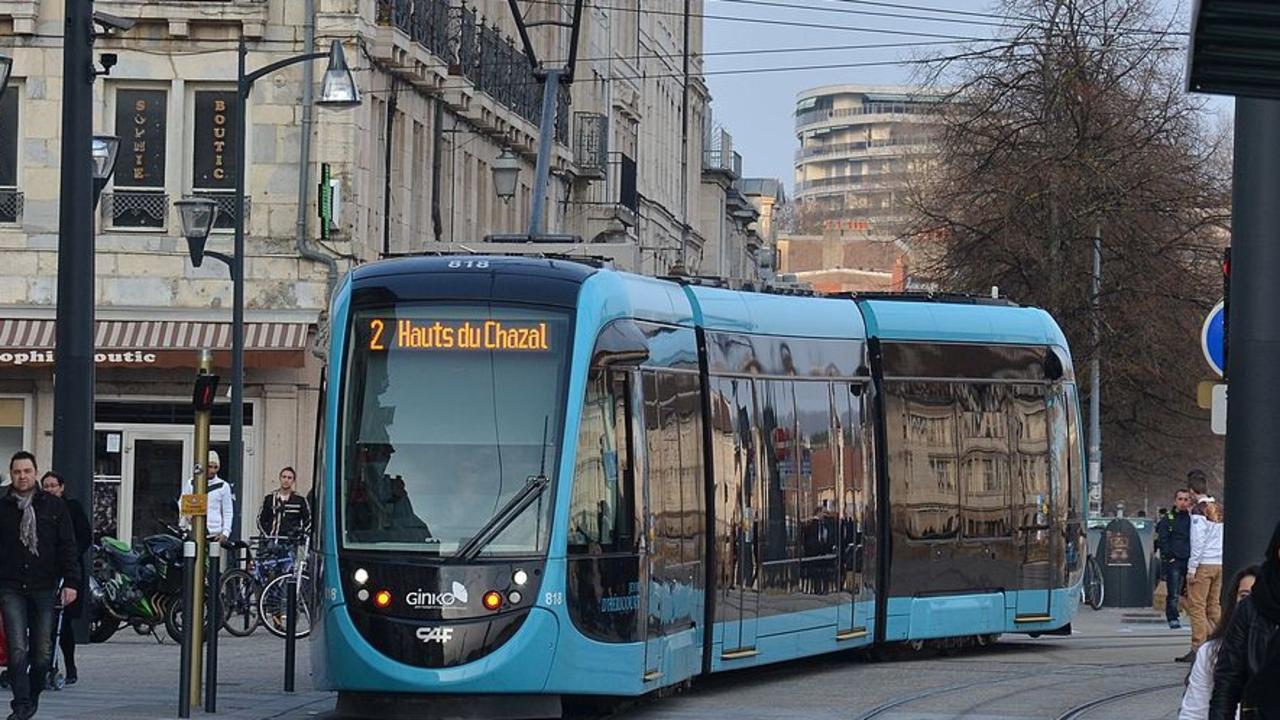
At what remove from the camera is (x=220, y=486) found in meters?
28.1

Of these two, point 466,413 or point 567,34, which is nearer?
point 466,413

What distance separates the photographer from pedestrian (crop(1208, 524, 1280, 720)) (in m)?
8.32

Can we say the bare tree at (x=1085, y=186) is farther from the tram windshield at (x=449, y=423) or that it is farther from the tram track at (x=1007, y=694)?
the tram windshield at (x=449, y=423)

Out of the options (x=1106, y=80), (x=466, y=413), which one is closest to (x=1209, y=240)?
(x=1106, y=80)

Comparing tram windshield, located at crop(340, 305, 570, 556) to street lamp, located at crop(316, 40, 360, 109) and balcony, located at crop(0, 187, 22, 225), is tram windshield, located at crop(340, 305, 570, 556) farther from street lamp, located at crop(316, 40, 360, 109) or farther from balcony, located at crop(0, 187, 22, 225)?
balcony, located at crop(0, 187, 22, 225)

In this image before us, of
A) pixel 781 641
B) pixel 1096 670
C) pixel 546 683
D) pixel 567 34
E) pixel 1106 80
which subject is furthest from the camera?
pixel 567 34

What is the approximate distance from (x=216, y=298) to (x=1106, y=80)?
1785 centimetres

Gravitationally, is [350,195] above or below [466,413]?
above

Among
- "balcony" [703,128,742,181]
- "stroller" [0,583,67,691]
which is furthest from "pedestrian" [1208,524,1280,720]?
"balcony" [703,128,742,181]

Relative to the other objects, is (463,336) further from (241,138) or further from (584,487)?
(241,138)

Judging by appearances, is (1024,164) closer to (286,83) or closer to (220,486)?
(286,83)

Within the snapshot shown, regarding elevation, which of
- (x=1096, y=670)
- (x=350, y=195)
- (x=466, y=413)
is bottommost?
(x=1096, y=670)

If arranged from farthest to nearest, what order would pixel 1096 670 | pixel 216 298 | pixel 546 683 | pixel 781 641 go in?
1. pixel 216 298
2. pixel 1096 670
3. pixel 781 641
4. pixel 546 683

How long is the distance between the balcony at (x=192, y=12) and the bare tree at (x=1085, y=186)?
587 inches
